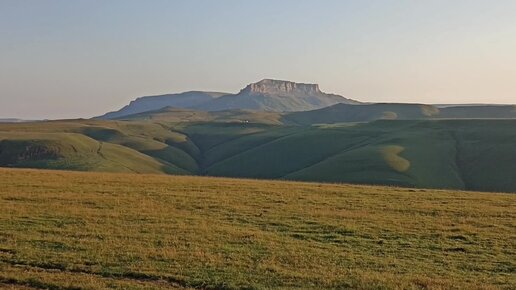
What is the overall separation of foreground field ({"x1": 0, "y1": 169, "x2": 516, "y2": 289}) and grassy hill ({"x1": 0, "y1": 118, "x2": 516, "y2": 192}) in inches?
2868

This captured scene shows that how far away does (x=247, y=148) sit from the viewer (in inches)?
7372

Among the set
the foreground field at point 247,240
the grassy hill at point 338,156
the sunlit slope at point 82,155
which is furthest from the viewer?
the sunlit slope at point 82,155

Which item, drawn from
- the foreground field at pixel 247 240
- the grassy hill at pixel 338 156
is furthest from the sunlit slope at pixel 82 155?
the foreground field at pixel 247 240

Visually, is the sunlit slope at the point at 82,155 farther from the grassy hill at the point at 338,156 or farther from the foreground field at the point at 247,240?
the foreground field at the point at 247,240

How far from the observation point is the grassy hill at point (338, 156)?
11575 centimetres

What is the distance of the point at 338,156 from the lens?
134625 millimetres

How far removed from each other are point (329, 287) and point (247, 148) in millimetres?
169815

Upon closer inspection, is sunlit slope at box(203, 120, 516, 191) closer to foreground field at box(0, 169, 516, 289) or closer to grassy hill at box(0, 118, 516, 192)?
grassy hill at box(0, 118, 516, 192)

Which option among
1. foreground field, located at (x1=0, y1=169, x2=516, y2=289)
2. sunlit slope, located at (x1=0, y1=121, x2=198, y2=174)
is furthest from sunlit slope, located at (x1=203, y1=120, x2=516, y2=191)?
foreground field, located at (x1=0, y1=169, x2=516, y2=289)

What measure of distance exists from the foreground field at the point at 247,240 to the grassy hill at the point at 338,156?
72844 mm

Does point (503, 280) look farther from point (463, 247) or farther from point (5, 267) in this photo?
point (5, 267)

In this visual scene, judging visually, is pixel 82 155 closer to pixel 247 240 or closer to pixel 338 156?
pixel 338 156

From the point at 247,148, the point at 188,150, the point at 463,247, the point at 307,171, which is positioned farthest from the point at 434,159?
the point at 463,247

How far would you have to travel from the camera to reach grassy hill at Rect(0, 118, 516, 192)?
11575cm
